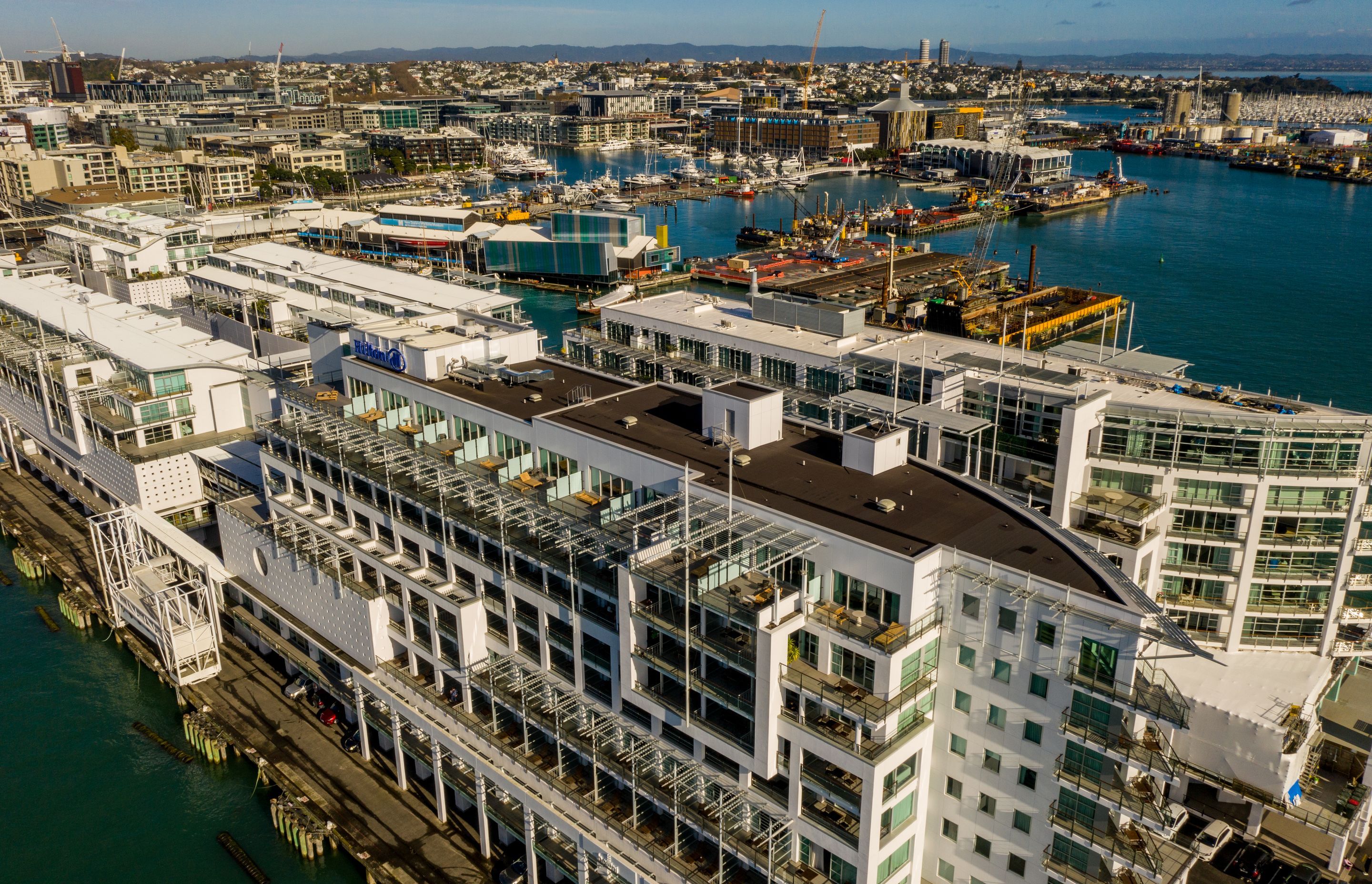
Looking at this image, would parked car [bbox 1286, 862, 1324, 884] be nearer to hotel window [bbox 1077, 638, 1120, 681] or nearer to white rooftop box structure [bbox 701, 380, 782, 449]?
hotel window [bbox 1077, 638, 1120, 681]

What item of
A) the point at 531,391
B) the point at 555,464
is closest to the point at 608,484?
the point at 555,464

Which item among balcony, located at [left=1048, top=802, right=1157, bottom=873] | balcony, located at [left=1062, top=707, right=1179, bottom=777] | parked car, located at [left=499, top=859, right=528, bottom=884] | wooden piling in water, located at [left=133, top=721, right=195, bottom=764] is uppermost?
balcony, located at [left=1062, top=707, right=1179, bottom=777]

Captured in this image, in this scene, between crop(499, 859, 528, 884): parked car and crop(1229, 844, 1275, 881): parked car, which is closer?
crop(1229, 844, 1275, 881): parked car

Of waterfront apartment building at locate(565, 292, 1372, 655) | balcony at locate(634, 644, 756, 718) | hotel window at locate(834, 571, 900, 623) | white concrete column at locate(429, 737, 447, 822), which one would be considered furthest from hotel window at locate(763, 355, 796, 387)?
white concrete column at locate(429, 737, 447, 822)

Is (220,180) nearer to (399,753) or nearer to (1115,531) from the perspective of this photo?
(399,753)

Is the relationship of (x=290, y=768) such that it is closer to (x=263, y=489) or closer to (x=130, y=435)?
(x=263, y=489)

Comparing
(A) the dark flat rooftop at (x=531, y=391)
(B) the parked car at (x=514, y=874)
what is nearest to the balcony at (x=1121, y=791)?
(B) the parked car at (x=514, y=874)
